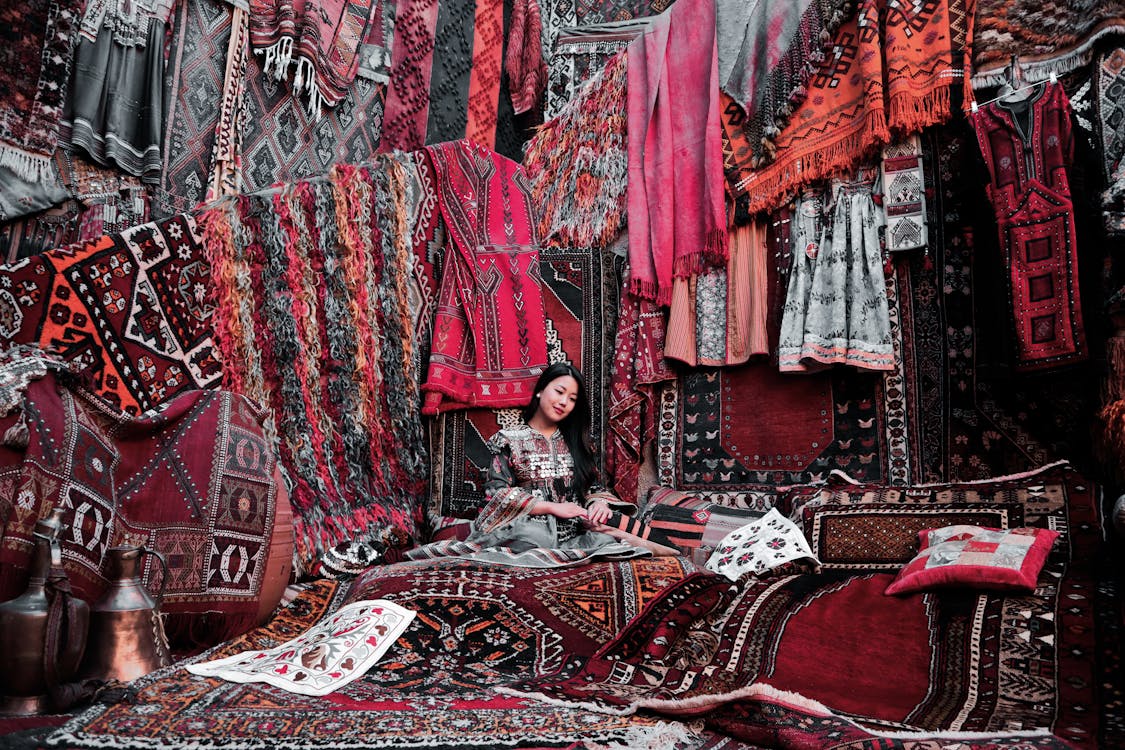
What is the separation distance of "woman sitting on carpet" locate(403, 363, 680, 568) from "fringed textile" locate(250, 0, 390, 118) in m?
2.28

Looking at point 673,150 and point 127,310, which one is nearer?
point 127,310

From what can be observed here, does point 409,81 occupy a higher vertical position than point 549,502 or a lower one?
higher

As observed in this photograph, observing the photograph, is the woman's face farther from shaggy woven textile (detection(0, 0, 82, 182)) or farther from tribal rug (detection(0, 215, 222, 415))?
shaggy woven textile (detection(0, 0, 82, 182))

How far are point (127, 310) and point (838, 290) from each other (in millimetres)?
3098

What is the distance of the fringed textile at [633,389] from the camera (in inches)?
174

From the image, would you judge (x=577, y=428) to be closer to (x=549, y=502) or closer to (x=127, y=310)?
(x=549, y=502)

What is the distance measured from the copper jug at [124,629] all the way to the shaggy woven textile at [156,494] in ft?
0.59

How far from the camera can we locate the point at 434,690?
2.07m

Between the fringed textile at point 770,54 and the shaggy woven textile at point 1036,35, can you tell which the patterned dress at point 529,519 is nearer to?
the fringed textile at point 770,54

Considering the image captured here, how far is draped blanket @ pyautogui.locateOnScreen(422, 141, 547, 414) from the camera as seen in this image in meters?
4.28

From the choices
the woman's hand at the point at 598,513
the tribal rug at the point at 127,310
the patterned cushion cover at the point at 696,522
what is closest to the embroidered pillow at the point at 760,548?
the patterned cushion cover at the point at 696,522

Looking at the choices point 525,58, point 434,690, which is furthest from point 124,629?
point 525,58

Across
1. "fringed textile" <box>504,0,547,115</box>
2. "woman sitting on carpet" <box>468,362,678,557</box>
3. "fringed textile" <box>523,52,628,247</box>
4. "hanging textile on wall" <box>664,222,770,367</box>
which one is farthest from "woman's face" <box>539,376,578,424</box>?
"fringed textile" <box>504,0,547,115</box>

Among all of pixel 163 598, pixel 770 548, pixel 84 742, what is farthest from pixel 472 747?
pixel 770 548
